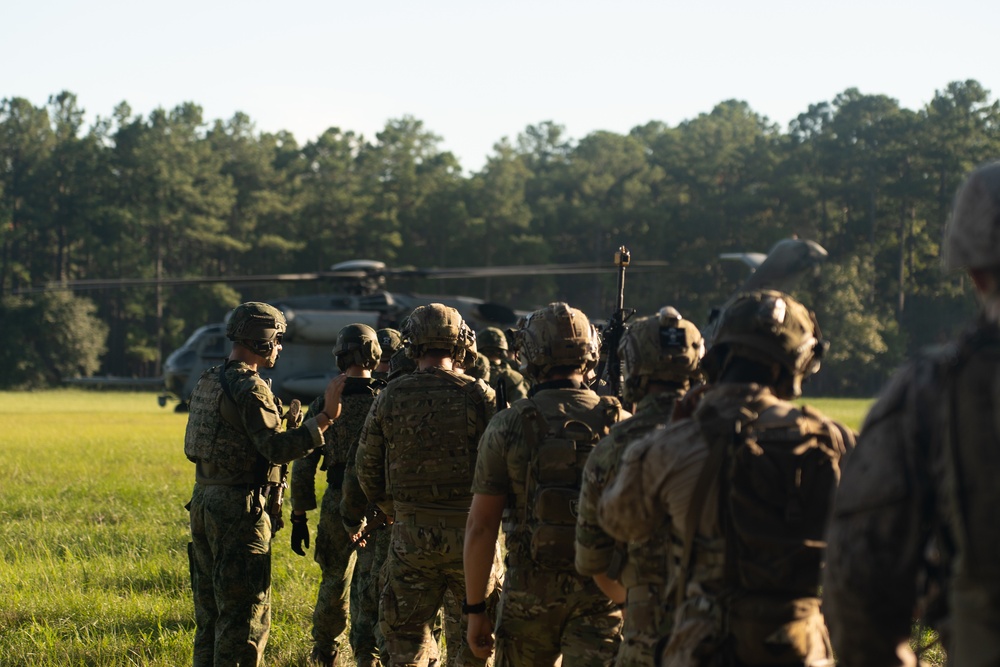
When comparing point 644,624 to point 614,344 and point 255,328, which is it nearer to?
point 614,344

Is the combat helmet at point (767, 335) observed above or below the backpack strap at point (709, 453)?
above

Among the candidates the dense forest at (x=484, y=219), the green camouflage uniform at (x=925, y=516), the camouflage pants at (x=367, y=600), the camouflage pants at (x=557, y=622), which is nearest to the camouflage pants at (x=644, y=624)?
the camouflage pants at (x=557, y=622)

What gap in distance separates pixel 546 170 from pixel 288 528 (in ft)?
242

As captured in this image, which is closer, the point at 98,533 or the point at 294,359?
the point at 98,533

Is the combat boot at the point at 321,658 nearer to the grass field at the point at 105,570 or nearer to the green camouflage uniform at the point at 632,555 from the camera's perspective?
the grass field at the point at 105,570

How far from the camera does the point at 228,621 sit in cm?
546

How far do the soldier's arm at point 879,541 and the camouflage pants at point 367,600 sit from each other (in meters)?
3.93

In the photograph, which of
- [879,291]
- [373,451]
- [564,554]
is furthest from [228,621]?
[879,291]

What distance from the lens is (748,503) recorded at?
9.16ft

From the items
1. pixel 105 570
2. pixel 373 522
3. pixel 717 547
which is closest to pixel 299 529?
pixel 373 522

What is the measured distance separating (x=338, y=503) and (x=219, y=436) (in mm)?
1268

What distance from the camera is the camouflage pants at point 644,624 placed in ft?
10.5

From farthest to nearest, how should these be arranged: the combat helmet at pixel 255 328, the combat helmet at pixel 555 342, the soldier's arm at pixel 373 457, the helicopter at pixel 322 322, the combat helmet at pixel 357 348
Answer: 1. the helicopter at pixel 322 322
2. the combat helmet at pixel 357 348
3. the combat helmet at pixel 255 328
4. the soldier's arm at pixel 373 457
5. the combat helmet at pixel 555 342

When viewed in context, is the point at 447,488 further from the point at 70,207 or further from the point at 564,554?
the point at 70,207
